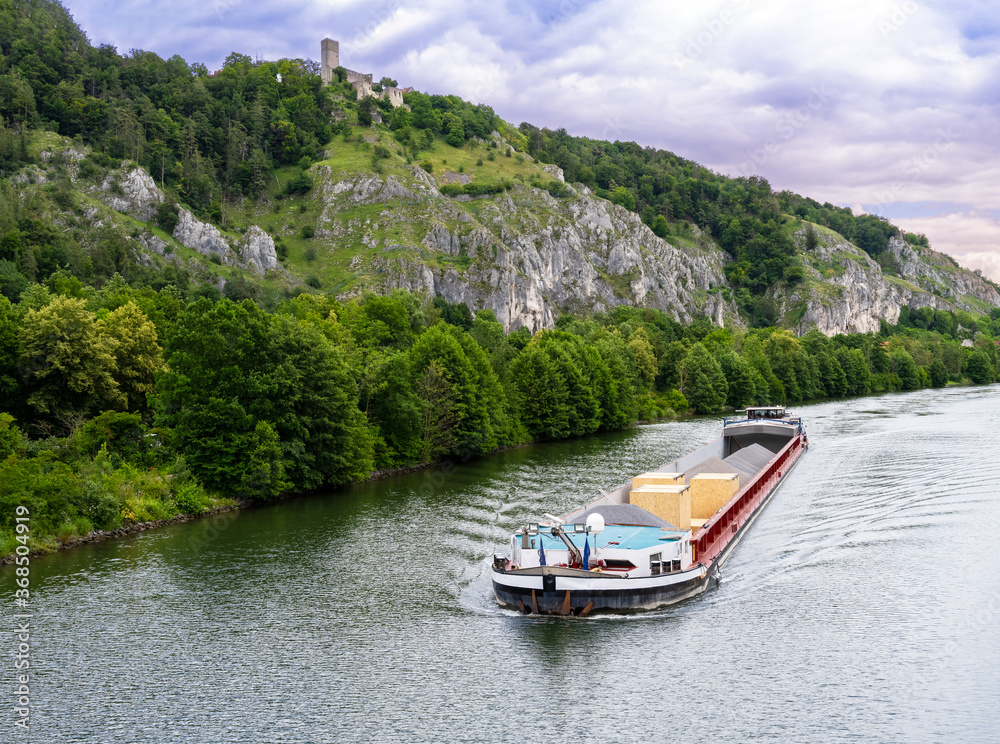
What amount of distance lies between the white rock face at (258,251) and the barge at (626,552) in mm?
107882

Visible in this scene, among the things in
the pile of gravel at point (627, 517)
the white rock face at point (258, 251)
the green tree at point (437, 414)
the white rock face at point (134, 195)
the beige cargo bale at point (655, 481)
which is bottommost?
the pile of gravel at point (627, 517)

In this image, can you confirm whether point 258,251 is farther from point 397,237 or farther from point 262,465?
point 262,465

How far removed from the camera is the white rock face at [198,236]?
128 meters

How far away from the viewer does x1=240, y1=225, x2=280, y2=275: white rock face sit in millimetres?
132500

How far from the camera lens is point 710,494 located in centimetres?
3903

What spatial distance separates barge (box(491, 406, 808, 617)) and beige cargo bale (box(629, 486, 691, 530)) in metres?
0.04

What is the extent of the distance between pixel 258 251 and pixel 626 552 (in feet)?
394

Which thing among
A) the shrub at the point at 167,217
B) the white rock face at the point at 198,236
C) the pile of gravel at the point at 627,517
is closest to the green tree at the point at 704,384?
the pile of gravel at the point at 627,517

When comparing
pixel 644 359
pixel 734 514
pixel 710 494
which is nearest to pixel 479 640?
pixel 734 514

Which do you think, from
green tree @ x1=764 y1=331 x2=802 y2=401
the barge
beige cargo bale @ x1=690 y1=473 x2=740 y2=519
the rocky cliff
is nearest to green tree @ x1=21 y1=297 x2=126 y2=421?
the barge

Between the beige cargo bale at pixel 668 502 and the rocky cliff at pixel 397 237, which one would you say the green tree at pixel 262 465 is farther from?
the rocky cliff at pixel 397 237

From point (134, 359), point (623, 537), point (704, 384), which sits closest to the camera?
point (623, 537)

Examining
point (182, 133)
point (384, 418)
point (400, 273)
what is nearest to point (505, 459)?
point (384, 418)

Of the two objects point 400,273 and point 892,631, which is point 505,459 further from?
point 400,273
